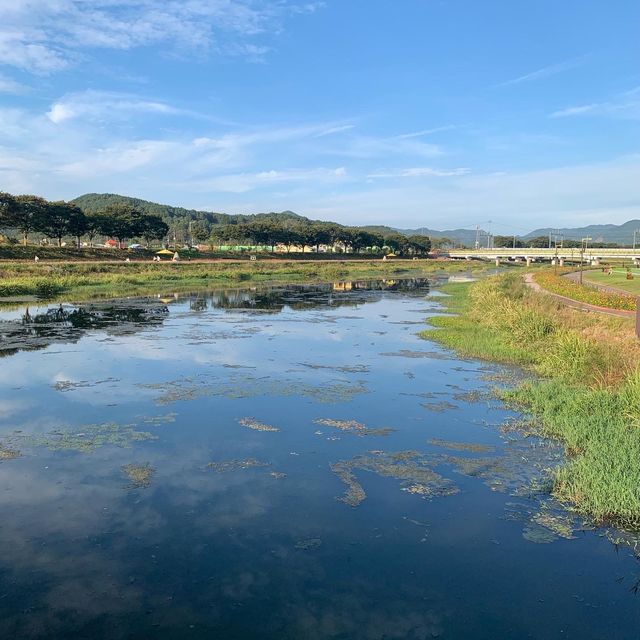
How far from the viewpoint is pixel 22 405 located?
481 inches

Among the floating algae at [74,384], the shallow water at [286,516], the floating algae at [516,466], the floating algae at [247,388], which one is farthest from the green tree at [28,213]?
the floating algae at [516,466]

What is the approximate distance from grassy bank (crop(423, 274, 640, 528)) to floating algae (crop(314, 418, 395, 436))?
3054 millimetres

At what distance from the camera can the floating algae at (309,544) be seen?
21.9ft

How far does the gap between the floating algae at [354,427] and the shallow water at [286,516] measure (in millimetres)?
56

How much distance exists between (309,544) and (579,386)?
8.71 meters

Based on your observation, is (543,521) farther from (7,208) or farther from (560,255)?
(560,255)

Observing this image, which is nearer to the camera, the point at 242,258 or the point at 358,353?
the point at 358,353

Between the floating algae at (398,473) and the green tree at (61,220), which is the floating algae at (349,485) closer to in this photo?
the floating algae at (398,473)

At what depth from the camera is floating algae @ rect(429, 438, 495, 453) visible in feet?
32.6

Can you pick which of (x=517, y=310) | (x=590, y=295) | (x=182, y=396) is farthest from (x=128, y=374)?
(x=590, y=295)

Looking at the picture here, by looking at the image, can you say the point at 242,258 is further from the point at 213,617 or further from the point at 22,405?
the point at 213,617

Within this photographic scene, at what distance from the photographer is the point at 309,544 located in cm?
675

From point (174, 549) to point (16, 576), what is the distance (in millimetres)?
1616

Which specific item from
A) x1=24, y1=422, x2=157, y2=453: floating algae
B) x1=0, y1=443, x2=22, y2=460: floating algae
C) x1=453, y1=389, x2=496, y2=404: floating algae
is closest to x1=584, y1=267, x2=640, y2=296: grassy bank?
x1=453, y1=389, x2=496, y2=404: floating algae
